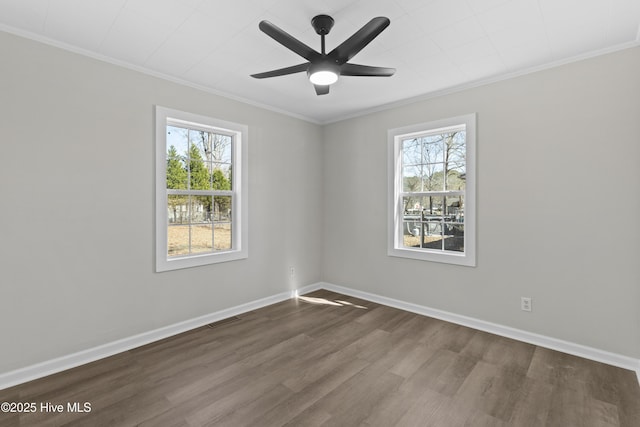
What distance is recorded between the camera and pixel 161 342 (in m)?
2.95

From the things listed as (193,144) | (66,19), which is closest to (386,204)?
(193,144)

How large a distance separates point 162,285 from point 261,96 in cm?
240

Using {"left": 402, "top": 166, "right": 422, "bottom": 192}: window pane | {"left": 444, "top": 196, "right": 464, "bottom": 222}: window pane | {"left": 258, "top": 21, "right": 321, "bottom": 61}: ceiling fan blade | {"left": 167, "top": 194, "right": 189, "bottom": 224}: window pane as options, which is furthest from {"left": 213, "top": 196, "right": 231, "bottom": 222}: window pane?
{"left": 444, "top": 196, "right": 464, "bottom": 222}: window pane

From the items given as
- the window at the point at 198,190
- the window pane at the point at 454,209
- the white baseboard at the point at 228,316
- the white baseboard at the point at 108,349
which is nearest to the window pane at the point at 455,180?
the window pane at the point at 454,209

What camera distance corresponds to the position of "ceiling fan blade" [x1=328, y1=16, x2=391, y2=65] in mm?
1683

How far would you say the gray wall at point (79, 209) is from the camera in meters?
2.28

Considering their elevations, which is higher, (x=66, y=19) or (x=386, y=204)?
(x=66, y=19)

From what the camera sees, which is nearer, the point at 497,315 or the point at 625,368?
the point at 625,368

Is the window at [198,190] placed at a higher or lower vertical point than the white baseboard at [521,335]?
higher

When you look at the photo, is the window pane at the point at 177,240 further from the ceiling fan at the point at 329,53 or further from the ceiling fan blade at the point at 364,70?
the ceiling fan blade at the point at 364,70

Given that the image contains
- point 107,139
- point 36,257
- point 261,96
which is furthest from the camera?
point 261,96

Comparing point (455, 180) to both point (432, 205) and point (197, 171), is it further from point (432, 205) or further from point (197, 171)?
point (197, 171)

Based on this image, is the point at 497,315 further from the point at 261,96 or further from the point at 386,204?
the point at 261,96

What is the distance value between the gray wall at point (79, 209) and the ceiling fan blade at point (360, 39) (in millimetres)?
1978
